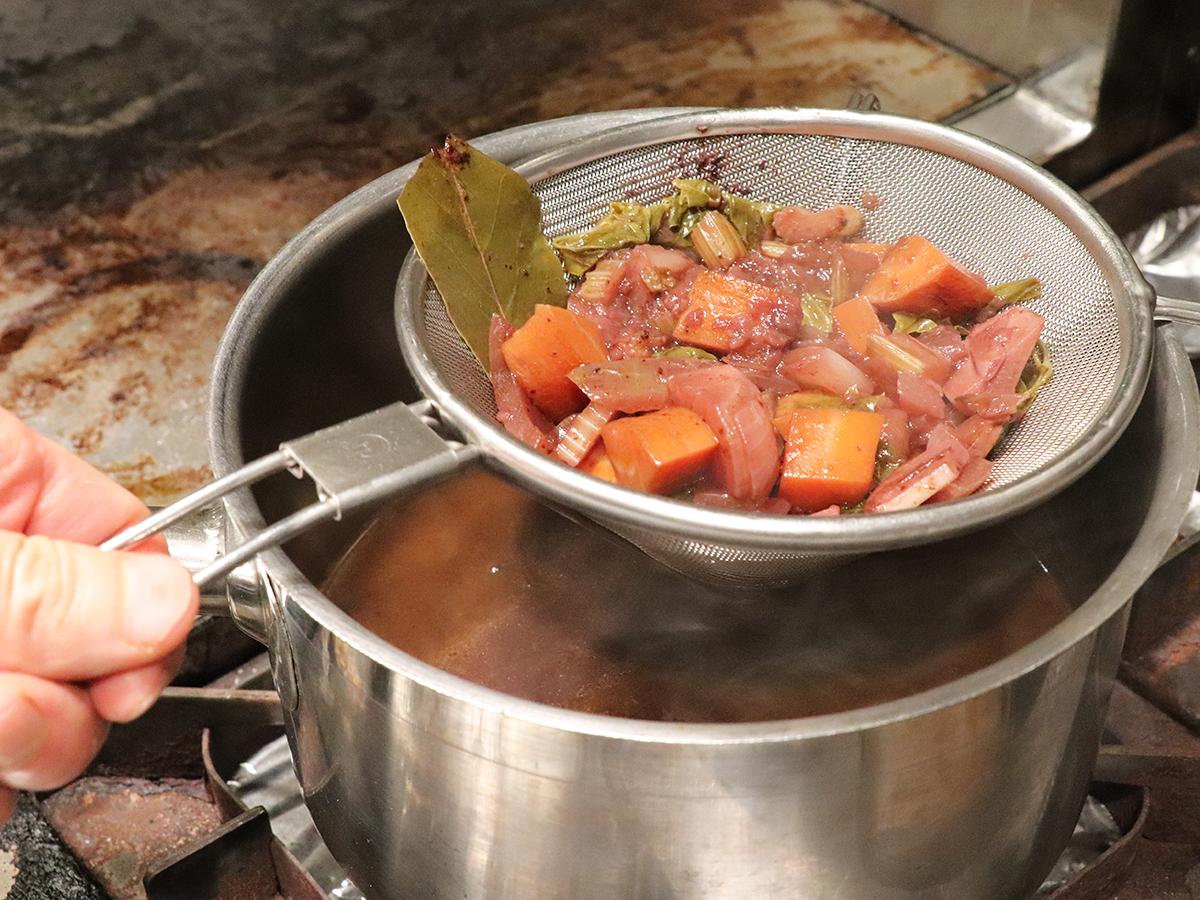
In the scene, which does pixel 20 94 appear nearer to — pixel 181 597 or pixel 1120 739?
pixel 181 597

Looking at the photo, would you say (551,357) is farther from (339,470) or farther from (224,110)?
(224,110)

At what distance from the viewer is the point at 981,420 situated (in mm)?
992

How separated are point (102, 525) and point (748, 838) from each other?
42 centimetres

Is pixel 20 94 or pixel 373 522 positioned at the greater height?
pixel 20 94

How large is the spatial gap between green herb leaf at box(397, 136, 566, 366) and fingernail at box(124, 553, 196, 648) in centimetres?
43

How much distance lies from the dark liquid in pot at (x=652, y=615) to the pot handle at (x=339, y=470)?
349 mm

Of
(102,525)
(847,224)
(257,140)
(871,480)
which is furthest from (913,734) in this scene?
(257,140)

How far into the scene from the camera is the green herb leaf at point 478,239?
3.24ft

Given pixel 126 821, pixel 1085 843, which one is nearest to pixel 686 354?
pixel 1085 843

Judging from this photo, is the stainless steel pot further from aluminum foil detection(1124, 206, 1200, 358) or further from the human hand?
aluminum foil detection(1124, 206, 1200, 358)

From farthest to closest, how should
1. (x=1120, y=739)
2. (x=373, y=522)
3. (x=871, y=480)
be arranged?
(x=373, y=522) < (x=1120, y=739) < (x=871, y=480)

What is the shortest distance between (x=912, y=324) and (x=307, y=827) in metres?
0.64

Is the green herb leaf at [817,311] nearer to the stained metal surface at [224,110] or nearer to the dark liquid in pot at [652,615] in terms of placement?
the dark liquid in pot at [652,615]

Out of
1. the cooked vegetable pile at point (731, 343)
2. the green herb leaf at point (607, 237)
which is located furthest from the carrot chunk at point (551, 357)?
the green herb leaf at point (607, 237)
